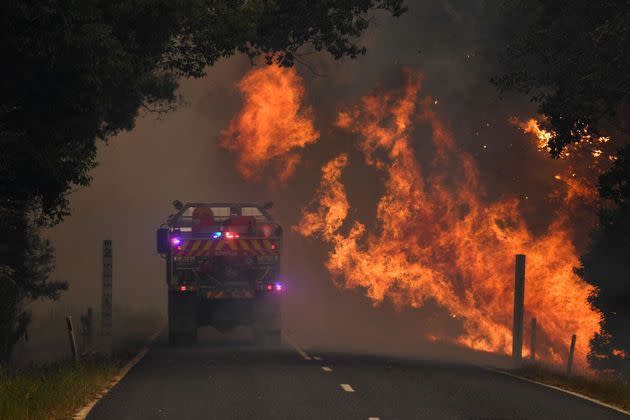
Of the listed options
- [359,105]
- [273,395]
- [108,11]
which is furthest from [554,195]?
[273,395]

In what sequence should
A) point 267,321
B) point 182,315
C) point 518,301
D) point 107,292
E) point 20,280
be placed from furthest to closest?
point 20,280 → point 267,321 → point 182,315 → point 518,301 → point 107,292

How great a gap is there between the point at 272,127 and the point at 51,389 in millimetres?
44546

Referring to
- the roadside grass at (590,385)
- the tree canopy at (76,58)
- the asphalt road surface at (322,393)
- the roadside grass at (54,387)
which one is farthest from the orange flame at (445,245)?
the roadside grass at (54,387)

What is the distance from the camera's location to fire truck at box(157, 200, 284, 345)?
31.4 meters

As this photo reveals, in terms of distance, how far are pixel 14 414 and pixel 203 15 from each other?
14.2 meters

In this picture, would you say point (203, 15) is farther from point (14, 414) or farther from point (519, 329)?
point (14, 414)

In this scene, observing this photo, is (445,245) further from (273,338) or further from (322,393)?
(322,393)

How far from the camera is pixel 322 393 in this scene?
63.3 ft

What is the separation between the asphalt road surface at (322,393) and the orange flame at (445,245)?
1345 inches

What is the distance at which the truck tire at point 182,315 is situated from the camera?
106 ft

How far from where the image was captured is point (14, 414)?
14.9 metres

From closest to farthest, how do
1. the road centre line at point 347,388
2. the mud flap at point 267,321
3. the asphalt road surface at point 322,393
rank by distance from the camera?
the asphalt road surface at point 322,393
the road centre line at point 347,388
the mud flap at point 267,321

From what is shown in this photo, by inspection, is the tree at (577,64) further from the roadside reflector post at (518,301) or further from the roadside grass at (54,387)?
the roadside grass at (54,387)

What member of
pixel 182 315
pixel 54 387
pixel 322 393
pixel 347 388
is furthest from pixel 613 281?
pixel 54 387
